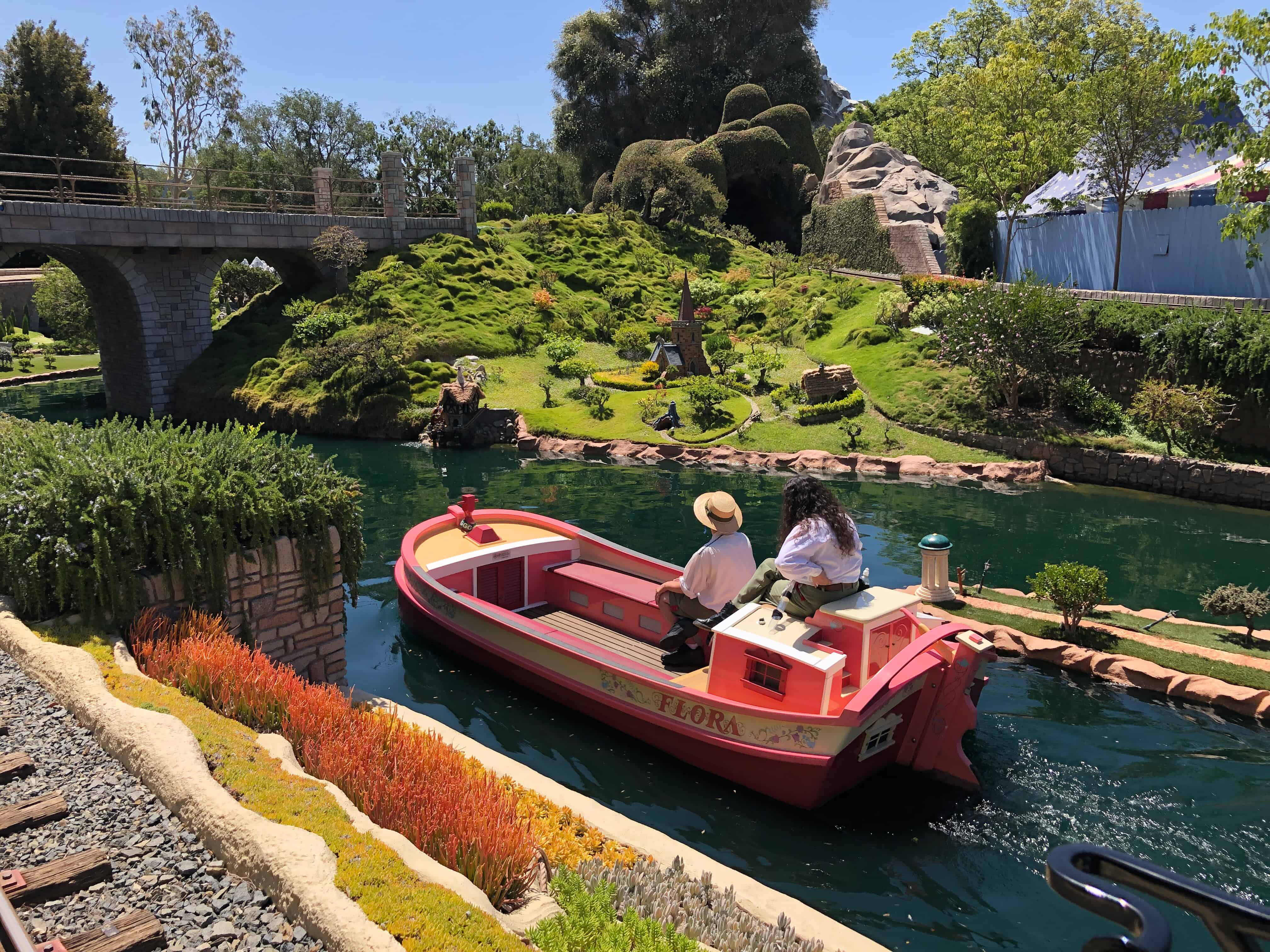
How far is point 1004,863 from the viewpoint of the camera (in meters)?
8.05

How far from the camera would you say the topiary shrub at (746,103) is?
51.8 metres

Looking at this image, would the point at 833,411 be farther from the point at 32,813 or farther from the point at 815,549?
the point at 32,813

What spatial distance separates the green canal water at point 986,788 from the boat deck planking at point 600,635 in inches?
42.6

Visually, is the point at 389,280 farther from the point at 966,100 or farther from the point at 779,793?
the point at 779,793

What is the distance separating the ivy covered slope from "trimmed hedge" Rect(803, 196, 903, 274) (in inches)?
141

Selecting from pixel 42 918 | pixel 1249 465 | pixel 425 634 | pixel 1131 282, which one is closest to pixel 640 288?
pixel 1131 282

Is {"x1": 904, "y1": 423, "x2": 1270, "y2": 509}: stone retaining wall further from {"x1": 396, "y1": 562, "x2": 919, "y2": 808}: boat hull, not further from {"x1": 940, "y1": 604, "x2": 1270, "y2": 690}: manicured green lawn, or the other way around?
{"x1": 396, "y1": 562, "x2": 919, "y2": 808}: boat hull

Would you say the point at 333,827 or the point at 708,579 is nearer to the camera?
the point at 333,827

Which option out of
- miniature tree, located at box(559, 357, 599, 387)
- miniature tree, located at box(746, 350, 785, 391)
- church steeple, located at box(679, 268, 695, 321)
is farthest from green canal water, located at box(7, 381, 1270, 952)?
miniature tree, located at box(559, 357, 599, 387)

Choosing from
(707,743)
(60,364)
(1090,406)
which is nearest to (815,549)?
(707,743)

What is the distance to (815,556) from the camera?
905 cm

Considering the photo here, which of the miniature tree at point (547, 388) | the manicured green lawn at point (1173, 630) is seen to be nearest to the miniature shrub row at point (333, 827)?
the manicured green lawn at point (1173, 630)

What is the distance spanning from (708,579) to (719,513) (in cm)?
86

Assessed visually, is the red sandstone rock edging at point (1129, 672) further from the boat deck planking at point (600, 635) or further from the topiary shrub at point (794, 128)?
the topiary shrub at point (794, 128)
